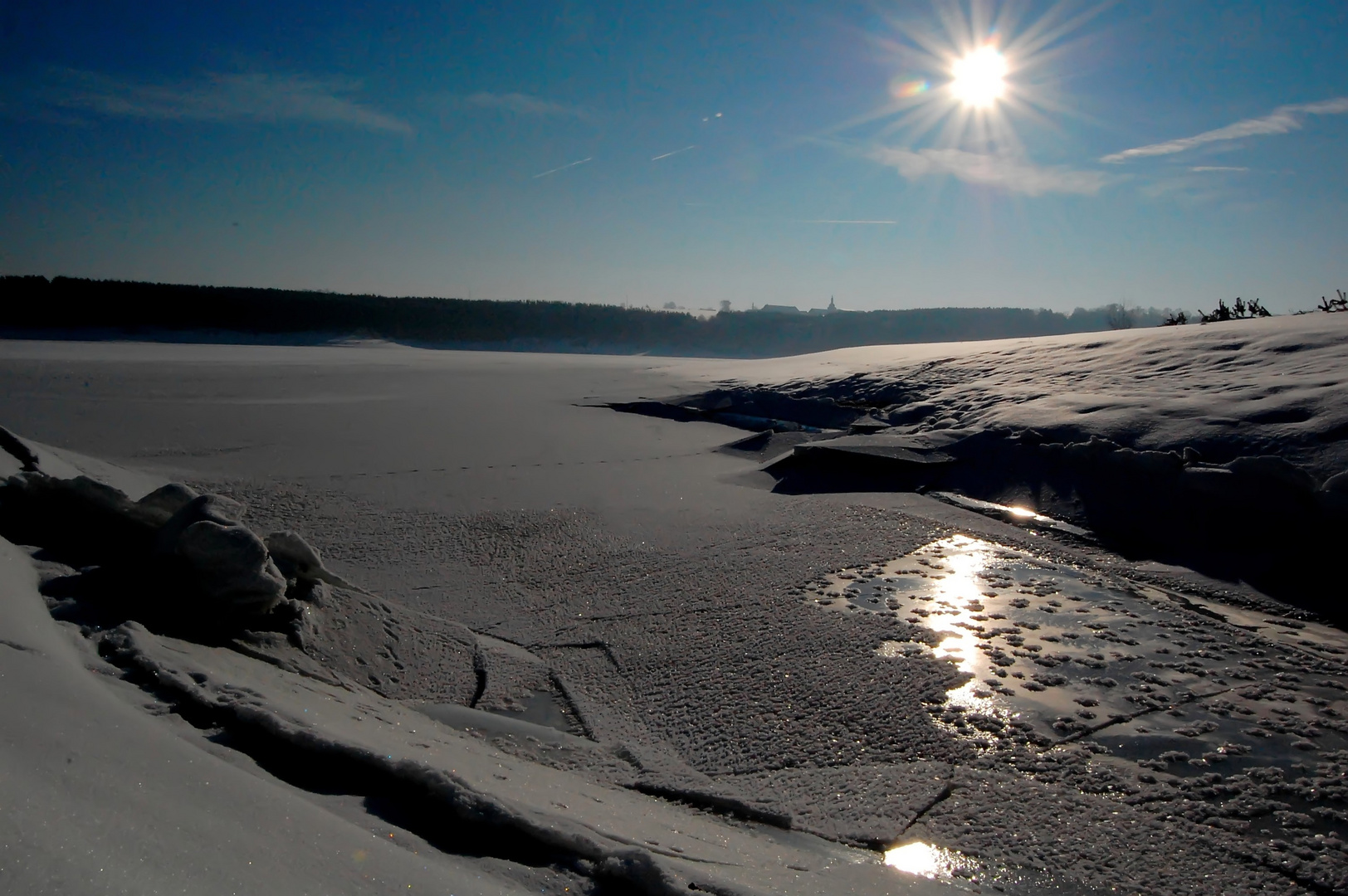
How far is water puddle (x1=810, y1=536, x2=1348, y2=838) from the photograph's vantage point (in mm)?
1672

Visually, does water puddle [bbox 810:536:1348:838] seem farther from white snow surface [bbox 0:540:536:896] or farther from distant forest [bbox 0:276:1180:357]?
distant forest [bbox 0:276:1180:357]

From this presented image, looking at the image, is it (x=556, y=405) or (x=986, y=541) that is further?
(x=556, y=405)

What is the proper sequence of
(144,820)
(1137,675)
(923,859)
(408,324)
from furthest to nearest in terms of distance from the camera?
(408,324) < (1137,675) < (923,859) < (144,820)

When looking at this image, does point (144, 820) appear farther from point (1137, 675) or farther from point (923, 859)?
point (1137, 675)

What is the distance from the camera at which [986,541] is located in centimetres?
322

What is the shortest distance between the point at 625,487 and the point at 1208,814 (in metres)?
2.99

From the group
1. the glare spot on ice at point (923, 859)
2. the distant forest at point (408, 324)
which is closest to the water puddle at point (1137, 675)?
the glare spot on ice at point (923, 859)

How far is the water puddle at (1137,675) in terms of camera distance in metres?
1.67

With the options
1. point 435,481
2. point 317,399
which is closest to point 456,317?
point 317,399

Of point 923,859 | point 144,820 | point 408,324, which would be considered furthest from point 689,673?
point 408,324

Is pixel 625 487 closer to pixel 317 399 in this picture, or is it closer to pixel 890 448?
pixel 890 448

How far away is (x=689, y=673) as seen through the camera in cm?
216

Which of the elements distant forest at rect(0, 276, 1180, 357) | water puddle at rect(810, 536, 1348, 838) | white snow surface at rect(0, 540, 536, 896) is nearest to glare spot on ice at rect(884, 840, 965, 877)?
water puddle at rect(810, 536, 1348, 838)

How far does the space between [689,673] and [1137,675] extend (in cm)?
115
